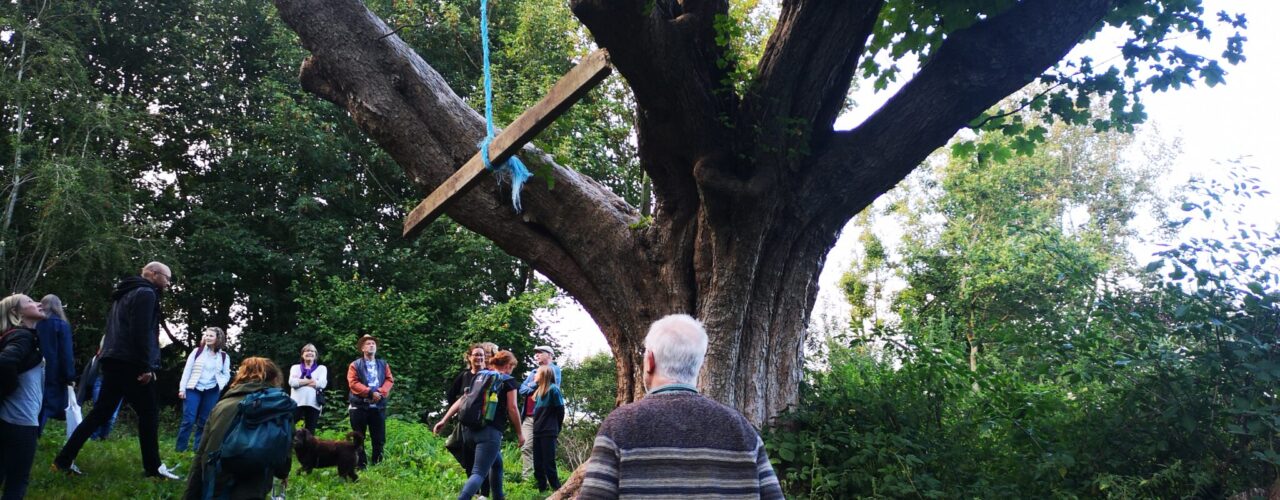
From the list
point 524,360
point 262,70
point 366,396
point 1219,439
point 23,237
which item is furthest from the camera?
point 262,70

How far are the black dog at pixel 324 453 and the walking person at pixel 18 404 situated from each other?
119 inches

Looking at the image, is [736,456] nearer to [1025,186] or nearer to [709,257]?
[709,257]

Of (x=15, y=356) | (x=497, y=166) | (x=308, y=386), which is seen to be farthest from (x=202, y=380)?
(x=497, y=166)

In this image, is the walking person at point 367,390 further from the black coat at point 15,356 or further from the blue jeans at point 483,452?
the black coat at point 15,356

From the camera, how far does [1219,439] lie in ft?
19.2

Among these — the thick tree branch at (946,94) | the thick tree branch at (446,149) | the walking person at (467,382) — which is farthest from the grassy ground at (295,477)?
the thick tree branch at (946,94)

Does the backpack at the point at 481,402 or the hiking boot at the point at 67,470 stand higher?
the backpack at the point at 481,402

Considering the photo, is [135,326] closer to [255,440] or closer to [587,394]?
[255,440]

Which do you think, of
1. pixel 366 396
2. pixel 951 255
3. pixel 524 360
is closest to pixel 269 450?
pixel 366 396

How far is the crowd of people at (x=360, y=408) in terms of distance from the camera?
9.13 ft

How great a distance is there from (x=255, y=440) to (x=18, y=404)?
177 cm

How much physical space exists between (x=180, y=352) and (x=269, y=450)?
1955 cm

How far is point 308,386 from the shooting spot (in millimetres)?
10250

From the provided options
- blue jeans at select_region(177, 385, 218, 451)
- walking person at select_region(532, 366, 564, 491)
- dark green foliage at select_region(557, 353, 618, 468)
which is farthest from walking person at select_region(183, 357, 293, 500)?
dark green foliage at select_region(557, 353, 618, 468)
